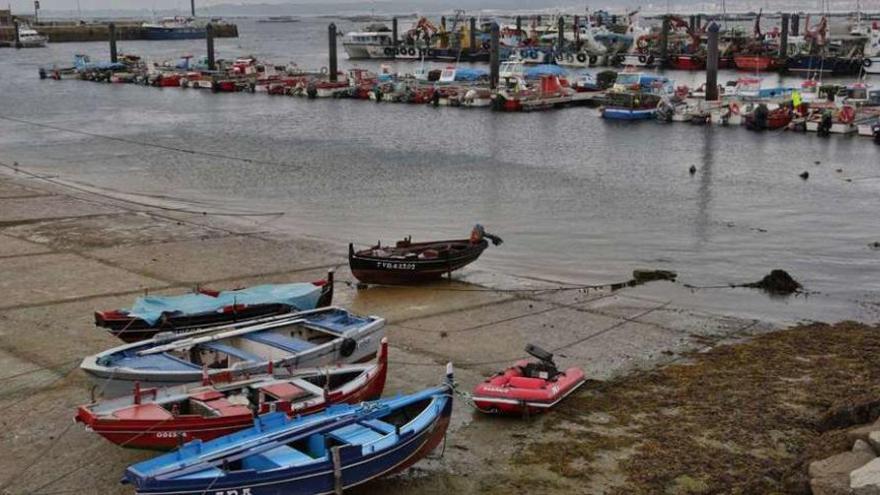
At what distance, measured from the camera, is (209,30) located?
83.4 m

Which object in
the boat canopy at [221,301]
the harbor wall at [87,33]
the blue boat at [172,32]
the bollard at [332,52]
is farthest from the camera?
the blue boat at [172,32]

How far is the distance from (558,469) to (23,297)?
39.0 ft

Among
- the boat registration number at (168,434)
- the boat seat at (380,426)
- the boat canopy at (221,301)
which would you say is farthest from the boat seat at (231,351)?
the boat seat at (380,426)

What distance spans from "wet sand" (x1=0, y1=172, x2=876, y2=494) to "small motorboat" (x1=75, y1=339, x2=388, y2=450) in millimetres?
653

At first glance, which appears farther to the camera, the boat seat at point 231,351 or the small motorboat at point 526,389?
the boat seat at point 231,351

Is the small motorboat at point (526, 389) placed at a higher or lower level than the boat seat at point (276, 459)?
lower

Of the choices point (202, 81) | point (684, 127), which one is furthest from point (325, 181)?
point (202, 81)

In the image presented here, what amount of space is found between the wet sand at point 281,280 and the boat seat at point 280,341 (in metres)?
1.40

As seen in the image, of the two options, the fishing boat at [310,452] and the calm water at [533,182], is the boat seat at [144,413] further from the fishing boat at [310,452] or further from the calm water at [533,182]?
the calm water at [533,182]

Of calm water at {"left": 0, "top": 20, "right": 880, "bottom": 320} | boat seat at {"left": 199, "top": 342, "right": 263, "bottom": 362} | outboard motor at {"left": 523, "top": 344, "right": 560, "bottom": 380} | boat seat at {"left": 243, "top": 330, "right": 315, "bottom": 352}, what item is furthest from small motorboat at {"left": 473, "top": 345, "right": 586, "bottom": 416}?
calm water at {"left": 0, "top": 20, "right": 880, "bottom": 320}

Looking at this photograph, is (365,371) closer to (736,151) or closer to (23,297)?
(23,297)

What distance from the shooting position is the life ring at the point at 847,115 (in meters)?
48.3

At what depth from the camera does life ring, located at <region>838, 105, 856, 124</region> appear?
159ft

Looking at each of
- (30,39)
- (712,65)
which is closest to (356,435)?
(712,65)
